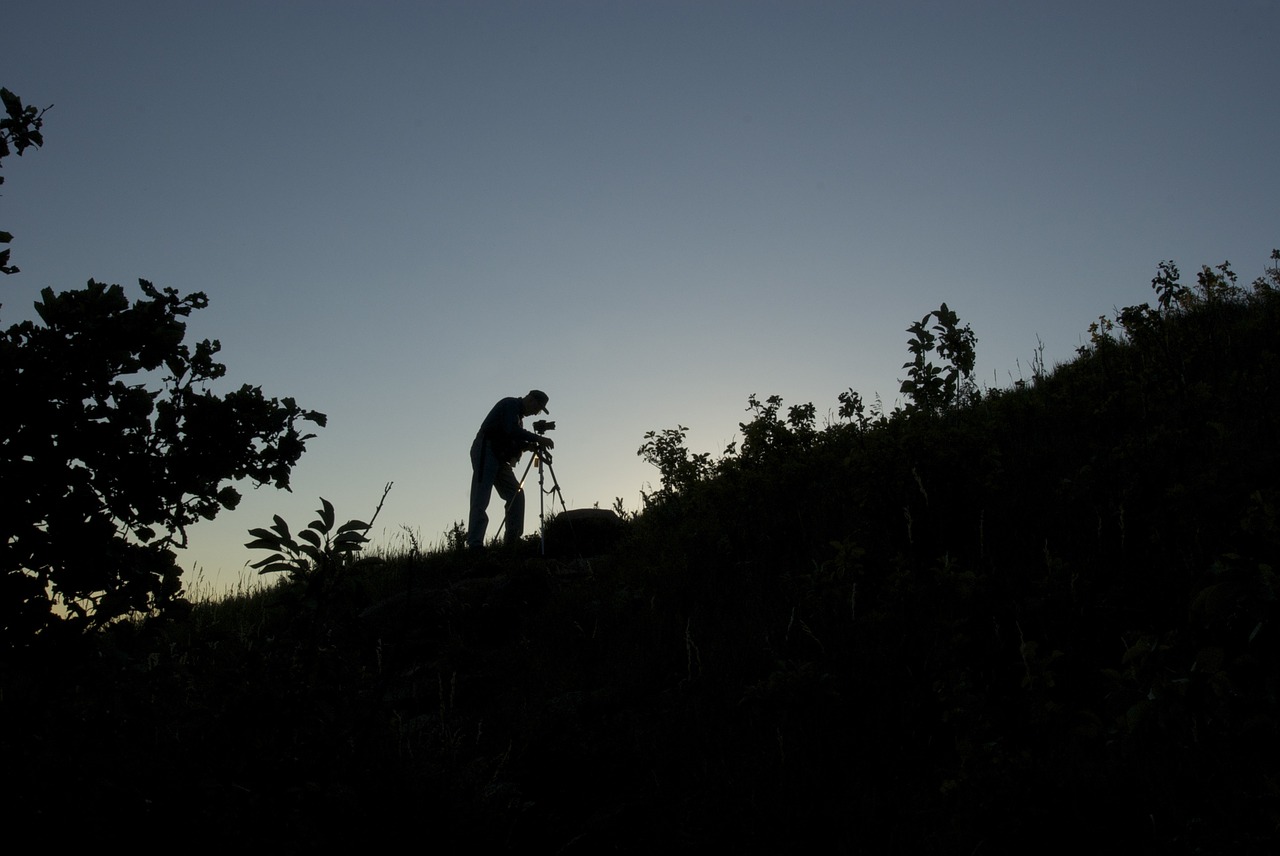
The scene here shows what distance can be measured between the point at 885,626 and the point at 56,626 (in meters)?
4.04

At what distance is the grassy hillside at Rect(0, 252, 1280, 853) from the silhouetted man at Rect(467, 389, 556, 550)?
332cm

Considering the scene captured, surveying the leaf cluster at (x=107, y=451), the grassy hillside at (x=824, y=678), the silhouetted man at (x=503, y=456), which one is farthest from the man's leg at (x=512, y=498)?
the leaf cluster at (x=107, y=451)

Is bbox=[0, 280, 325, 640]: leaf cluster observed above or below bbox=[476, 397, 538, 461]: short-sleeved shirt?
below

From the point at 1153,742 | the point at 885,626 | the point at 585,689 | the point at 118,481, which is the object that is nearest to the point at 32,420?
the point at 118,481

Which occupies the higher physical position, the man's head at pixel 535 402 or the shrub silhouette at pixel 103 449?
the man's head at pixel 535 402

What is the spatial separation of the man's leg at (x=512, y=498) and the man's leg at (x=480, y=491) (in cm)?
24

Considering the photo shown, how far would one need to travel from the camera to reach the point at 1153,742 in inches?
132

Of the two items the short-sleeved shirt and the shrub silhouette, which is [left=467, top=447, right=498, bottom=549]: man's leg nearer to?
the short-sleeved shirt

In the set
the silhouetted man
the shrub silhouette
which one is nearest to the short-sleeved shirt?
the silhouetted man

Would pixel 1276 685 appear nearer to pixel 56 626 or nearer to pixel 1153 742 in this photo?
pixel 1153 742

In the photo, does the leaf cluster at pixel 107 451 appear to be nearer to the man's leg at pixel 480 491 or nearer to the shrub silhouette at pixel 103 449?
the shrub silhouette at pixel 103 449

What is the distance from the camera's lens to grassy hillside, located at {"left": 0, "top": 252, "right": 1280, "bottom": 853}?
2.85 meters

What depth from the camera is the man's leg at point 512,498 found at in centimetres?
1164

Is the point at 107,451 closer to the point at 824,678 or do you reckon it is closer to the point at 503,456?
the point at 824,678
